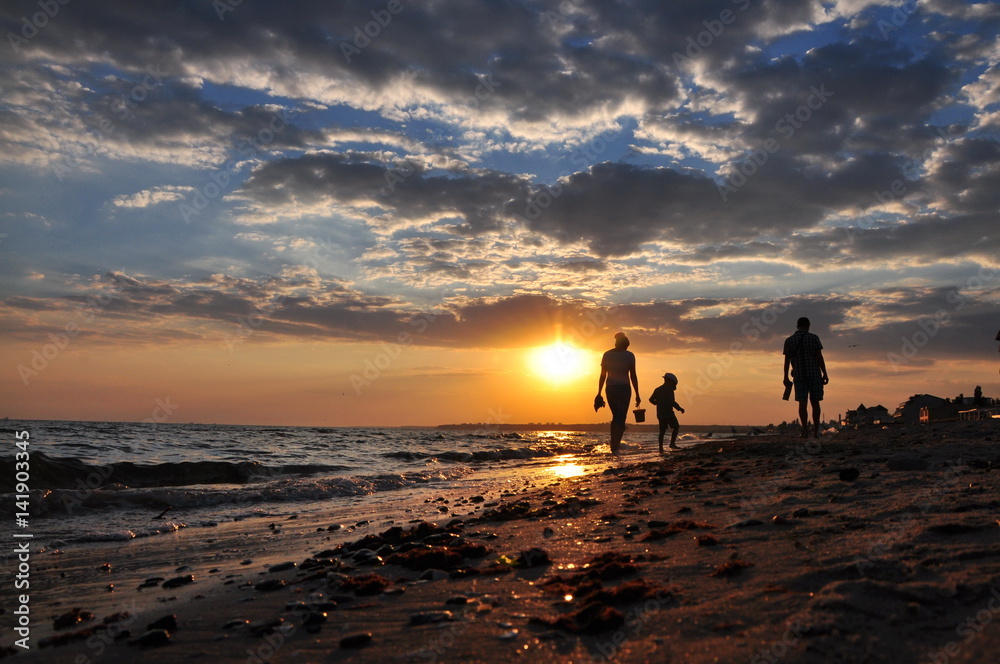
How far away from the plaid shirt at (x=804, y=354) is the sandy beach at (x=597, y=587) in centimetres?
588

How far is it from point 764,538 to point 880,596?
1.61 meters

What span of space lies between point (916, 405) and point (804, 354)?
71.4 metres

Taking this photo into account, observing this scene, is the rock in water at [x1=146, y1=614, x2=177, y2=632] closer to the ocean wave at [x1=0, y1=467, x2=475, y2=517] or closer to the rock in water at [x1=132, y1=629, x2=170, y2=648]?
the rock in water at [x1=132, y1=629, x2=170, y2=648]

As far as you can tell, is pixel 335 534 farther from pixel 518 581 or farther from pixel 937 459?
pixel 937 459

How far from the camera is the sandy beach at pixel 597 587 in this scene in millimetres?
2609

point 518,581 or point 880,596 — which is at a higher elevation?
point 880,596

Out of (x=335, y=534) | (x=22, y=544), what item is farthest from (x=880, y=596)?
(x=22, y=544)

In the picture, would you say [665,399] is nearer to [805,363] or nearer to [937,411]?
[805,363]

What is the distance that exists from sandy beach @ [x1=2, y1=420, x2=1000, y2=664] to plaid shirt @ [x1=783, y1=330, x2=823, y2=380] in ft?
19.3

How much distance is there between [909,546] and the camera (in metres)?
3.48

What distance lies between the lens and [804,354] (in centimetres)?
1273

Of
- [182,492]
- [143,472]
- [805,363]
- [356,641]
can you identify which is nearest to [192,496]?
[182,492]

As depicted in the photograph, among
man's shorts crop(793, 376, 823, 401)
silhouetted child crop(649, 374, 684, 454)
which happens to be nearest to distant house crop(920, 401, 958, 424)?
silhouetted child crop(649, 374, 684, 454)

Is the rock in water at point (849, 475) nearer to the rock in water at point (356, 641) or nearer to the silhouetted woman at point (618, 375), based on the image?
the rock in water at point (356, 641)
